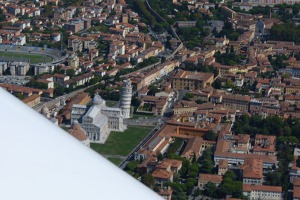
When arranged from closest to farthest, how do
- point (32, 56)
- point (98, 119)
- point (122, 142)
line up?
1. point (122, 142)
2. point (98, 119)
3. point (32, 56)

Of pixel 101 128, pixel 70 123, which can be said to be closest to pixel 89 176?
pixel 101 128

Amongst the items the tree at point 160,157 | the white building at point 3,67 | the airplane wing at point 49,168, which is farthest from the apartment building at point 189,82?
the airplane wing at point 49,168

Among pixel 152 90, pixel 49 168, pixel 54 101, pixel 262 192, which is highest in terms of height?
pixel 49 168

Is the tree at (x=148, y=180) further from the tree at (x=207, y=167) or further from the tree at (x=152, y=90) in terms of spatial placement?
the tree at (x=152, y=90)

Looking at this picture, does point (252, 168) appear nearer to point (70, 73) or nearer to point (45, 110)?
point (45, 110)

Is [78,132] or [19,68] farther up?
[19,68]

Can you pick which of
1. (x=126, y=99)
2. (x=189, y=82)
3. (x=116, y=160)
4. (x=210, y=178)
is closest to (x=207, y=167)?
(x=210, y=178)

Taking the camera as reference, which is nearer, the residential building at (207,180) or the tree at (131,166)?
the residential building at (207,180)
